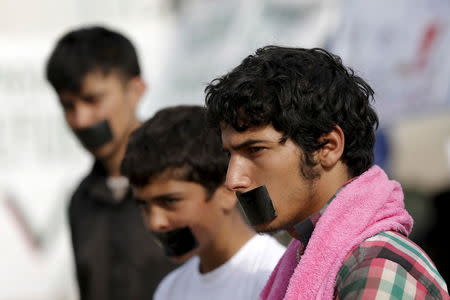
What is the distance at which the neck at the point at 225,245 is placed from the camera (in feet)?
10.3

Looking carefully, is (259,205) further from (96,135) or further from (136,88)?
(136,88)

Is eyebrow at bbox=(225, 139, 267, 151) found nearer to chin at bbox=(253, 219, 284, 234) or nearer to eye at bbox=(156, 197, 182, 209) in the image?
chin at bbox=(253, 219, 284, 234)

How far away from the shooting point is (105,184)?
4359 mm

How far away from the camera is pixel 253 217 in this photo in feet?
7.22

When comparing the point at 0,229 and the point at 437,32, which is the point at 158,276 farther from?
the point at 0,229

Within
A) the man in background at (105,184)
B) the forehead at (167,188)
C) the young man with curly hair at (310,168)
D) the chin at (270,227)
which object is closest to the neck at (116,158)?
the man in background at (105,184)

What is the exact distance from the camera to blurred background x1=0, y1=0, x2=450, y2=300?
6.46m

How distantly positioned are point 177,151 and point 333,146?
1.27 meters

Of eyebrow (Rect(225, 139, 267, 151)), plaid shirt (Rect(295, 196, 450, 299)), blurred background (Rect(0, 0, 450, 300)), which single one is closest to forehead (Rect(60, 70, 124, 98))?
blurred background (Rect(0, 0, 450, 300))

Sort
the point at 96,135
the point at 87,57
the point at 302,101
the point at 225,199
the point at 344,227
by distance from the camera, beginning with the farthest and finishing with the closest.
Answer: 1. the point at 87,57
2. the point at 96,135
3. the point at 225,199
4. the point at 302,101
5. the point at 344,227

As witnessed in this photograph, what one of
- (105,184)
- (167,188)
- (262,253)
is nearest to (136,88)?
(105,184)

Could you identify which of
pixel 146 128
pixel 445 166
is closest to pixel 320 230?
pixel 146 128

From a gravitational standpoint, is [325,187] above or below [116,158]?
above

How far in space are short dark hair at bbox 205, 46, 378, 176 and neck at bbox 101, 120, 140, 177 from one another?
82.0 inches
